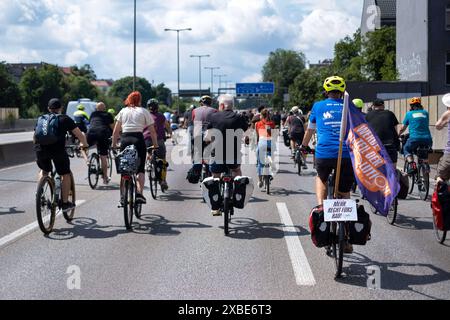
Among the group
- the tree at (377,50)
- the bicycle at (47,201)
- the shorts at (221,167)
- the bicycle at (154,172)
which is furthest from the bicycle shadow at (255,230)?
the tree at (377,50)

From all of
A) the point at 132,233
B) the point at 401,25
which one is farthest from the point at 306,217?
the point at 401,25

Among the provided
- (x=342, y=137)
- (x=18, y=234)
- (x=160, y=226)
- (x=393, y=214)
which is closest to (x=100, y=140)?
(x=160, y=226)

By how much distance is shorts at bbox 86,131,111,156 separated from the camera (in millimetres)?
14250

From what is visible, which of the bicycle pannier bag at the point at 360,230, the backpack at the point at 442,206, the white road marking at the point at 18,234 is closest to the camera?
the bicycle pannier bag at the point at 360,230

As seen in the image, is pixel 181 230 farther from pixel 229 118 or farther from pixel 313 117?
pixel 313 117

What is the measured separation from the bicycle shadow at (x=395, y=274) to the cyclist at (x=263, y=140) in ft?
22.0

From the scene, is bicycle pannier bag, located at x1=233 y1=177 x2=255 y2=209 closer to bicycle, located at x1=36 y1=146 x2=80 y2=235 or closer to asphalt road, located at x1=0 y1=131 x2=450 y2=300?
→ asphalt road, located at x1=0 y1=131 x2=450 y2=300

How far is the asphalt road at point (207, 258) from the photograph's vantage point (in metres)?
5.86

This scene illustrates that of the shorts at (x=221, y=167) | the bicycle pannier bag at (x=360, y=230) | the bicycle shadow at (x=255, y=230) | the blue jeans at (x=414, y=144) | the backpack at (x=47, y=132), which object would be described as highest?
the backpack at (x=47, y=132)

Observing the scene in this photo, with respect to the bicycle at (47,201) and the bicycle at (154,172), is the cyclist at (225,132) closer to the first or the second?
the bicycle at (47,201)

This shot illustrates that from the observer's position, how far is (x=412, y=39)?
42.7 metres

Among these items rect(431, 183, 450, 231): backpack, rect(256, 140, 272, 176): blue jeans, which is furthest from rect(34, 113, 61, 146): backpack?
rect(256, 140, 272, 176): blue jeans

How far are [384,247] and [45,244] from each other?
13.1 feet

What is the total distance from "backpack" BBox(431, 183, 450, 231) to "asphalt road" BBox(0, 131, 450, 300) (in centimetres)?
31
